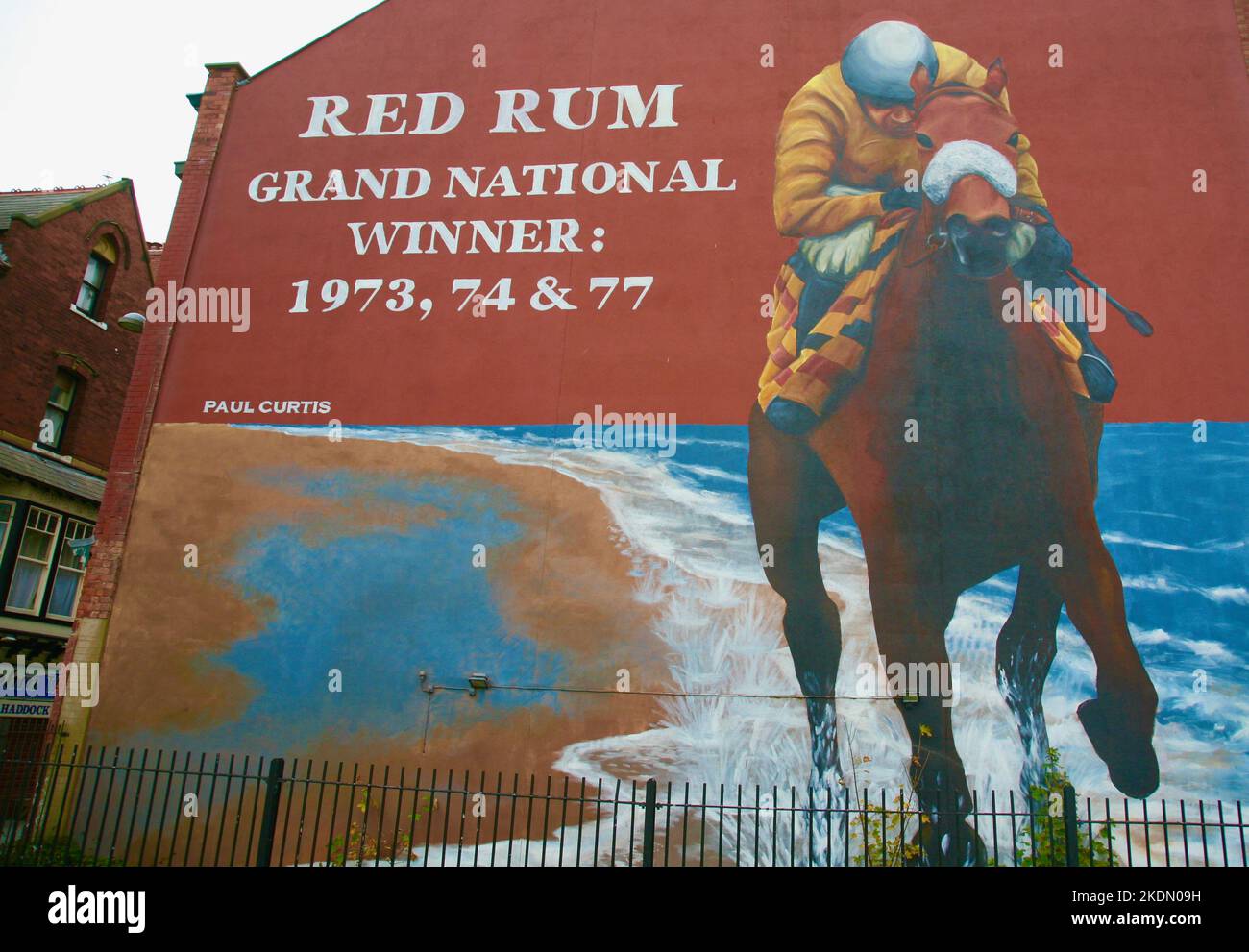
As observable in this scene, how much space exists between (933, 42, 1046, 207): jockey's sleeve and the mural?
51 millimetres

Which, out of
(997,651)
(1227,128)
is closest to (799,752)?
(997,651)

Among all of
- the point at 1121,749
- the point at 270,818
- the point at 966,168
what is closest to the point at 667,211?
the point at 966,168

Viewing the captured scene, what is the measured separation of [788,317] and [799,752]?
5578mm

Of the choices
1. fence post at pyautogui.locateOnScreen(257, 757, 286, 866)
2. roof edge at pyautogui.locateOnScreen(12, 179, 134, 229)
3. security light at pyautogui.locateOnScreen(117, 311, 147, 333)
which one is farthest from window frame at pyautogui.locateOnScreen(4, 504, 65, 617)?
fence post at pyautogui.locateOnScreen(257, 757, 286, 866)

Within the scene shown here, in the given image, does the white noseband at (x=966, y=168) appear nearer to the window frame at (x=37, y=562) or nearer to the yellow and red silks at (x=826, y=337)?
the yellow and red silks at (x=826, y=337)

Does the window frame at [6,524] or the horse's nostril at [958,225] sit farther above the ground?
the horse's nostril at [958,225]

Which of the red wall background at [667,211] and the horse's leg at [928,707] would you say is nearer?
the horse's leg at [928,707]

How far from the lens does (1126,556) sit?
1245 centimetres

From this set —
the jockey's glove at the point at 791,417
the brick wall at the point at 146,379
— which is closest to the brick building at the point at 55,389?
the brick wall at the point at 146,379

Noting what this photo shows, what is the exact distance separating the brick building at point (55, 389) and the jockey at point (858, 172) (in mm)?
13164

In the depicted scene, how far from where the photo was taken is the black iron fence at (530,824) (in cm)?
1105

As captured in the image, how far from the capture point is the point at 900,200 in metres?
13.9

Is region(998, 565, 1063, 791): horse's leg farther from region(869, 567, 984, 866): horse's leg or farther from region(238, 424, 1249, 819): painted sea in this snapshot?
region(869, 567, 984, 866): horse's leg
